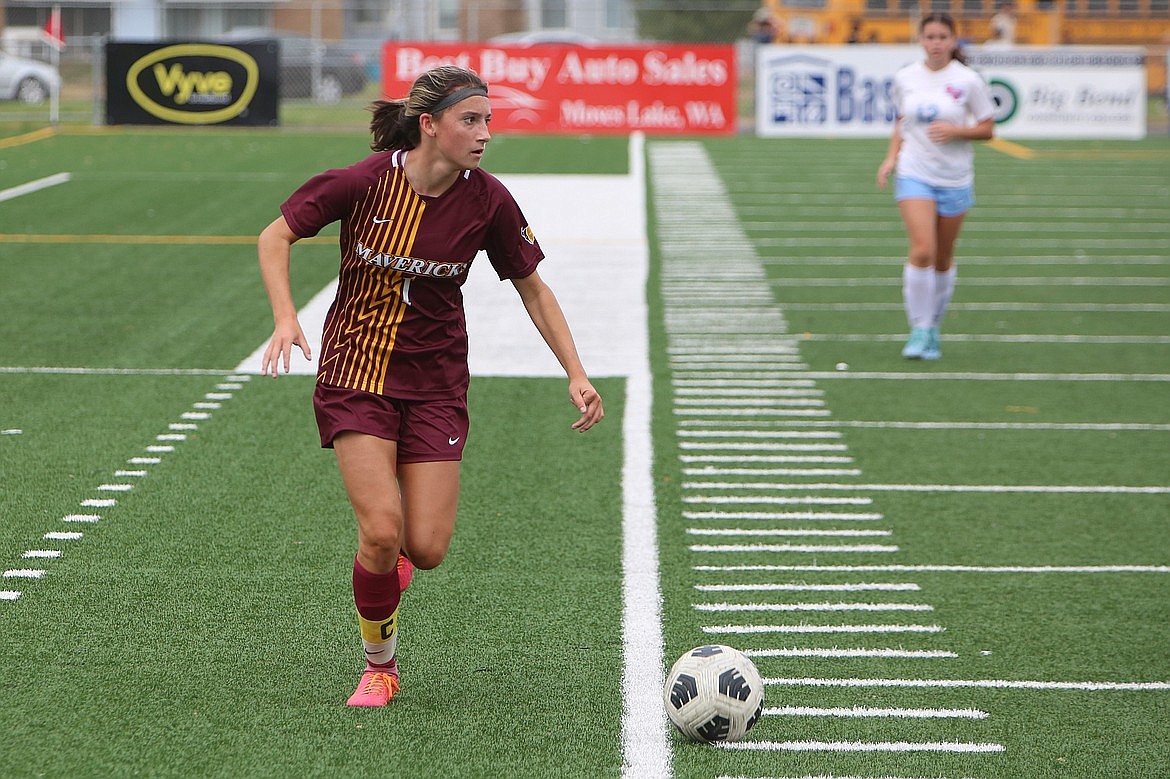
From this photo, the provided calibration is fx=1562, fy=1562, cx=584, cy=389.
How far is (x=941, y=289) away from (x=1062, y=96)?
1913cm

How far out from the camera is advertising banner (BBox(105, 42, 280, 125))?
2659 centimetres

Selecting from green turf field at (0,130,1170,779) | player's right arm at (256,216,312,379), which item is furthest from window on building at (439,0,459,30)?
player's right arm at (256,216,312,379)

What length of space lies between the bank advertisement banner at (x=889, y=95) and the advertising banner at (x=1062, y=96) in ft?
0.06

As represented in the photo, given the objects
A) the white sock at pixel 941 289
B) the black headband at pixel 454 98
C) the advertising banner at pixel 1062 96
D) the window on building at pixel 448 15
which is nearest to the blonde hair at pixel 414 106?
the black headband at pixel 454 98

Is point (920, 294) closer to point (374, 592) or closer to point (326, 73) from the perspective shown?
point (374, 592)

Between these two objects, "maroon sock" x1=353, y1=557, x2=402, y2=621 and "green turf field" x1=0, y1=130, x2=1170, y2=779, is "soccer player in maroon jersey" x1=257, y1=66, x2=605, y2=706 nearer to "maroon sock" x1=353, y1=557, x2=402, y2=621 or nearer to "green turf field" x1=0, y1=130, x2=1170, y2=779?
"maroon sock" x1=353, y1=557, x2=402, y2=621

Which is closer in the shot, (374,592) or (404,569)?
(374,592)

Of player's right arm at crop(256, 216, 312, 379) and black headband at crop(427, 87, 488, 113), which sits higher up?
black headband at crop(427, 87, 488, 113)

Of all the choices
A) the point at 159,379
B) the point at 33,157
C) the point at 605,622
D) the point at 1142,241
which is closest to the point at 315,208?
the point at 605,622

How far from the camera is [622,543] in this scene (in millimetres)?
6461

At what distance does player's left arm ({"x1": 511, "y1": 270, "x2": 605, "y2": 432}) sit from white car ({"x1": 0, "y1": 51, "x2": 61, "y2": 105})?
29741mm

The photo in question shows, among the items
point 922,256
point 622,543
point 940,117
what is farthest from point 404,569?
point 940,117

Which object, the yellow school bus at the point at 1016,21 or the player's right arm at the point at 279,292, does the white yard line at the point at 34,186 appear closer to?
the player's right arm at the point at 279,292

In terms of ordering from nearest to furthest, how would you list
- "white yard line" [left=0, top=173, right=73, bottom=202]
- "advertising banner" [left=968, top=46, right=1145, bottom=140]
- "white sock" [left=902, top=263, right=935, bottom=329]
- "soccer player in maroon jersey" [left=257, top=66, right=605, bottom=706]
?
"soccer player in maroon jersey" [left=257, top=66, right=605, bottom=706]
"white sock" [left=902, top=263, right=935, bottom=329]
"white yard line" [left=0, top=173, right=73, bottom=202]
"advertising banner" [left=968, top=46, right=1145, bottom=140]
